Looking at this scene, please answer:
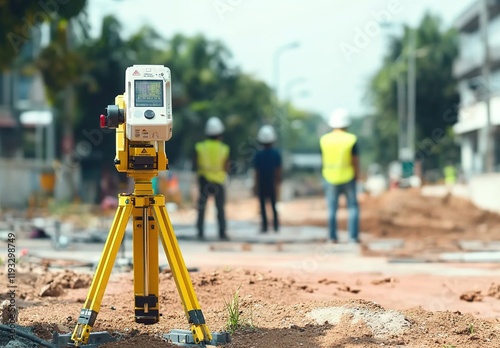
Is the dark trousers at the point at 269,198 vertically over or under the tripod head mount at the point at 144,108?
under

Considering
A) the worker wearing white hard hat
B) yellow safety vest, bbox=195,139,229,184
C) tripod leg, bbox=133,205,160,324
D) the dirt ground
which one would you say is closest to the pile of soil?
the worker wearing white hard hat

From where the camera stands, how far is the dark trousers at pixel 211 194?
17688 millimetres

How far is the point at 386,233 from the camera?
19.8 metres

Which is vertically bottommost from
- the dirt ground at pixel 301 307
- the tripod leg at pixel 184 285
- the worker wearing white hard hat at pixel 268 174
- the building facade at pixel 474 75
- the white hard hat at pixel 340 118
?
the dirt ground at pixel 301 307

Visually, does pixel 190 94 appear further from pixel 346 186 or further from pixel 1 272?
pixel 1 272

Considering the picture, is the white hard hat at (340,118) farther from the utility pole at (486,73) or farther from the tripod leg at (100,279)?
the utility pole at (486,73)

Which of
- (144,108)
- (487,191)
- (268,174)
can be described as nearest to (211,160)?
(268,174)

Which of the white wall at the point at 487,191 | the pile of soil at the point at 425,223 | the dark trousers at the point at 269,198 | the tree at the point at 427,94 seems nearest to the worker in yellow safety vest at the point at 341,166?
the pile of soil at the point at 425,223

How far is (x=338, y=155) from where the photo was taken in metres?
15.9

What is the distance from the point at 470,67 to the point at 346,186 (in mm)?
52787

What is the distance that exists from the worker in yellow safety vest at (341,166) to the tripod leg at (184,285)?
9.62 meters

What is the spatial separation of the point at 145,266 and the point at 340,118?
954cm

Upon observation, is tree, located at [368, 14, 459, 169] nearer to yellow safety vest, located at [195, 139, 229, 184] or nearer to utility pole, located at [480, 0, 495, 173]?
utility pole, located at [480, 0, 495, 173]

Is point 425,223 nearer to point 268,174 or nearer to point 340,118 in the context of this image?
point 268,174
